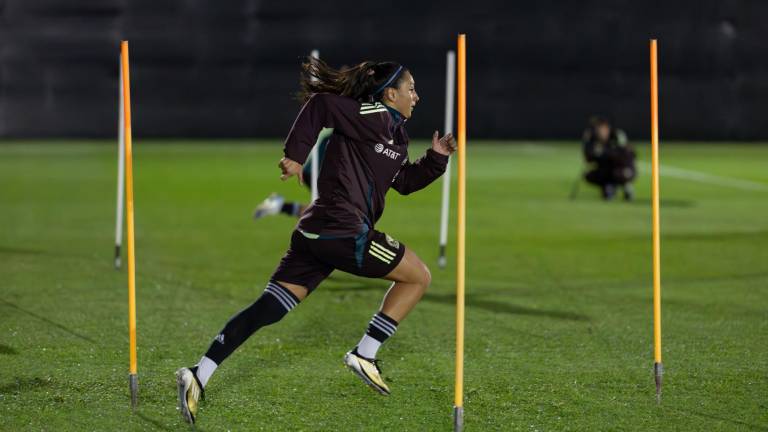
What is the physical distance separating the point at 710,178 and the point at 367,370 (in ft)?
53.6

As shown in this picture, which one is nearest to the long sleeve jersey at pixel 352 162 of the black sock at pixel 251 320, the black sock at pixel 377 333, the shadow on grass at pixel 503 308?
the black sock at pixel 251 320

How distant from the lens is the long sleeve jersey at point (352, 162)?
17.6 ft

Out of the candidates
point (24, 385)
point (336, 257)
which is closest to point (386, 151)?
point (336, 257)

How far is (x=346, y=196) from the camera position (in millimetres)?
5449

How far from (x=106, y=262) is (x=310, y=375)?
15.6 ft

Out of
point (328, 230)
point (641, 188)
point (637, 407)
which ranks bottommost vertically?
point (641, 188)

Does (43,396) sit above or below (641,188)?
above

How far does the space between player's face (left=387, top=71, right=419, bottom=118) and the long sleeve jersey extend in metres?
0.04

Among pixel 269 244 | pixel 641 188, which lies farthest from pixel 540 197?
pixel 269 244

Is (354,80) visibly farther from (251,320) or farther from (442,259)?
(442,259)

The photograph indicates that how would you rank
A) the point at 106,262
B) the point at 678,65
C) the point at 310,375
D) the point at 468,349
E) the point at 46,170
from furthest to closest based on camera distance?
the point at 678,65 < the point at 46,170 < the point at 106,262 < the point at 468,349 < the point at 310,375

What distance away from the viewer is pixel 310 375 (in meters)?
6.37

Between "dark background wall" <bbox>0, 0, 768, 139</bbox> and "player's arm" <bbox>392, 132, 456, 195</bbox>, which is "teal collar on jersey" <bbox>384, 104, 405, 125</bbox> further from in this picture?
"dark background wall" <bbox>0, 0, 768, 139</bbox>

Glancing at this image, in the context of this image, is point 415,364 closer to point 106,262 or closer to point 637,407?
point 637,407
